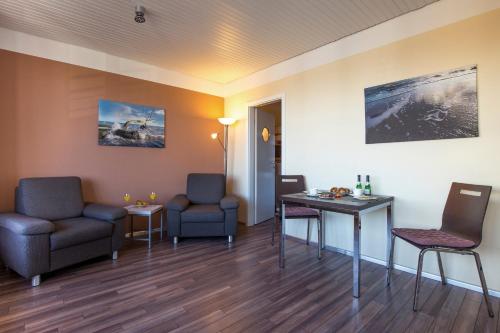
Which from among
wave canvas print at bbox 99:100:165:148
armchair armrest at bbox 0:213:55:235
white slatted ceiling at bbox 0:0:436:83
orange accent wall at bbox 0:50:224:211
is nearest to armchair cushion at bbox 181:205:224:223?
orange accent wall at bbox 0:50:224:211

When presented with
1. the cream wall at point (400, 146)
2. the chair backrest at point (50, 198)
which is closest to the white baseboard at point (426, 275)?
the cream wall at point (400, 146)

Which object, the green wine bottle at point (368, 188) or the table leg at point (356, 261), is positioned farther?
the green wine bottle at point (368, 188)

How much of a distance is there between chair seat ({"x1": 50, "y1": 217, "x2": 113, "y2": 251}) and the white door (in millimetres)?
2468

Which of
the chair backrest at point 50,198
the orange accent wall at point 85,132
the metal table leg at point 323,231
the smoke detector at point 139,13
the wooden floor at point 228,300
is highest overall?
the smoke detector at point 139,13

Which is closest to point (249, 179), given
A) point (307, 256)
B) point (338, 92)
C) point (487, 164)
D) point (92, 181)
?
point (307, 256)

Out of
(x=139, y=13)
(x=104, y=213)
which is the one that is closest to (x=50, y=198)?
(x=104, y=213)

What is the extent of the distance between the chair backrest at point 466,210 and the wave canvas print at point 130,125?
12.2 ft

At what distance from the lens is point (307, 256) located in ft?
9.87

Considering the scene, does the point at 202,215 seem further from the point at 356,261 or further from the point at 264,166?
the point at 356,261

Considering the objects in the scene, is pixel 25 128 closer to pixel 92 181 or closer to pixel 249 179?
pixel 92 181

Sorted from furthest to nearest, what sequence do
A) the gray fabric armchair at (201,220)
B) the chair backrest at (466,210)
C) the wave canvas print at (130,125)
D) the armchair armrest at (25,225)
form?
1. the wave canvas print at (130,125)
2. the gray fabric armchair at (201,220)
3. the armchair armrest at (25,225)
4. the chair backrest at (466,210)

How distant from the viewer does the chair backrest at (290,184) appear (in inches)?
136

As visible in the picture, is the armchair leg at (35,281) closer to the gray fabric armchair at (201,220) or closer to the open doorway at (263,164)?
the gray fabric armchair at (201,220)

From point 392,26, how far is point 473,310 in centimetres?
268
